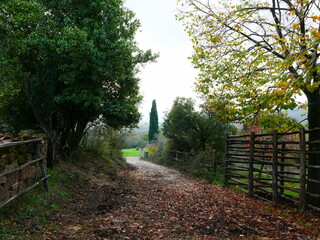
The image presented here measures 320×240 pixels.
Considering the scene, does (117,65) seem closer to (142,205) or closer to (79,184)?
(79,184)

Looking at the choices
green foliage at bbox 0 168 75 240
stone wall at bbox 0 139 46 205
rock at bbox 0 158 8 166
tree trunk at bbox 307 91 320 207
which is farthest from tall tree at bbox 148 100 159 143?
rock at bbox 0 158 8 166

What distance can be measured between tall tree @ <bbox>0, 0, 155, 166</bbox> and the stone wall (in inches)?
81.2

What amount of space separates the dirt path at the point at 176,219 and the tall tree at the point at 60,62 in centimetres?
384

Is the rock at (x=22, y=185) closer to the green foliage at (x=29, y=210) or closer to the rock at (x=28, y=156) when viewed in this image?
the green foliage at (x=29, y=210)

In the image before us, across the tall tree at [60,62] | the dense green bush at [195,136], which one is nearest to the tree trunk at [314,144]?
the dense green bush at [195,136]

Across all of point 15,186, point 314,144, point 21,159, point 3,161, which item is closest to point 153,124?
point 314,144

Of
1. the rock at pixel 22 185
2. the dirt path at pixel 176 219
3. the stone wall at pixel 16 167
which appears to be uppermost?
the stone wall at pixel 16 167

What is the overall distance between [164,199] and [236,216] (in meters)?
2.64

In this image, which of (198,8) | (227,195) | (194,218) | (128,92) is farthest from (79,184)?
(198,8)

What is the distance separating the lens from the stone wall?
5195mm

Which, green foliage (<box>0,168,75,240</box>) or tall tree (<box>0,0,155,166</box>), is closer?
green foliage (<box>0,168,75,240</box>)

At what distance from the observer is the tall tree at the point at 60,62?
902 cm

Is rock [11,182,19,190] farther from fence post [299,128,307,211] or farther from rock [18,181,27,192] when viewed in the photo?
fence post [299,128,307,211]

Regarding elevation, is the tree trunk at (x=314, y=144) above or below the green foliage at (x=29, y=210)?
above
